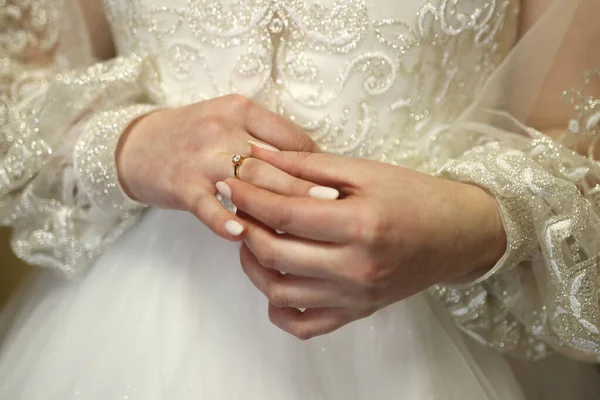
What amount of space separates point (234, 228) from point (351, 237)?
0.36ft

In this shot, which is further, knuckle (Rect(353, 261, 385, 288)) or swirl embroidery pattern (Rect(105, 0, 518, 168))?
swirl embroidery pattern (Rect(105, 0, 518, 168))

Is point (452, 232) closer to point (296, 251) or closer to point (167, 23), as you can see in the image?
point (296, 251)

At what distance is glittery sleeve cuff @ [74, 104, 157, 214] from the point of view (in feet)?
1.94

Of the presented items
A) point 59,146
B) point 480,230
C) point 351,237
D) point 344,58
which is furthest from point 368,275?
point 59,146

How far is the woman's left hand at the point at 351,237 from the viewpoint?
427 millimetres

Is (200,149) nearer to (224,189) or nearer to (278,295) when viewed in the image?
(224,189)

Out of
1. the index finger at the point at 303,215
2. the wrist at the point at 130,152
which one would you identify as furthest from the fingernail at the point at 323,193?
the wrist at the point at 130,152

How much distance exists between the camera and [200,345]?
556 mm

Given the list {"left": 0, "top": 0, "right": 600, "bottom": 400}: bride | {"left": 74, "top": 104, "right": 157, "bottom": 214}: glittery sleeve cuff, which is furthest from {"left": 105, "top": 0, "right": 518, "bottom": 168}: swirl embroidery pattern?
{"left": 74, "top": 104, "right": 157, "bottom": 214}: glittery sleeve cuff

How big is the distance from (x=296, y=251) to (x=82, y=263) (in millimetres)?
340

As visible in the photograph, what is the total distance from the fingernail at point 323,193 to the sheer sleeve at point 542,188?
0.18 meters

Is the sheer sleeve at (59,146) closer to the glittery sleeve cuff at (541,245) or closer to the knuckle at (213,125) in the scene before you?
the knuckle at (213,125)

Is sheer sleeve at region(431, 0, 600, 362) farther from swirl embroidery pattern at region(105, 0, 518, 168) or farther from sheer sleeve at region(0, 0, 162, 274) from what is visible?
sheer sleeve at region(0, 0, 162, 274)

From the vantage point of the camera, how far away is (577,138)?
580 mm
